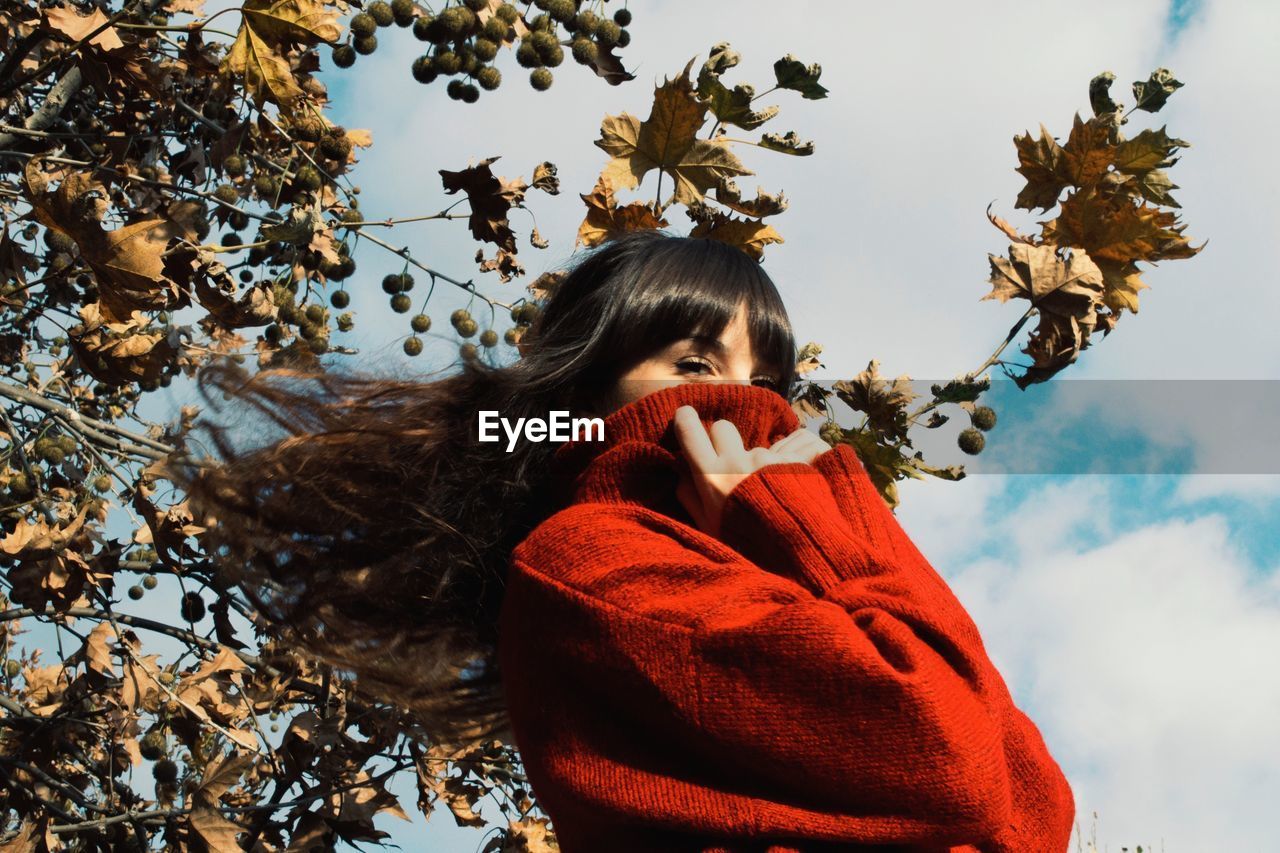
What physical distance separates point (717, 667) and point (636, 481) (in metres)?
0.50

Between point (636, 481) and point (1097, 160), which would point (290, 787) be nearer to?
point (636, 481)

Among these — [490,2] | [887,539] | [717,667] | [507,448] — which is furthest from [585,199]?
[717,667]

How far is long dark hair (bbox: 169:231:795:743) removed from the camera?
2.50m

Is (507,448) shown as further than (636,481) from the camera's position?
Yes

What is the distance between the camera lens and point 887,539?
6.74 ft

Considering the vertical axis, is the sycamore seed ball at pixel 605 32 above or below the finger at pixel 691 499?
above

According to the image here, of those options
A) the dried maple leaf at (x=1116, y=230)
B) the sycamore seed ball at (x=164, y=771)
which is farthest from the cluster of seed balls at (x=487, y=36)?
the sycamore seed ball at (x=164, y=771)

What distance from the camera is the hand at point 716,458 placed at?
207 centimetres

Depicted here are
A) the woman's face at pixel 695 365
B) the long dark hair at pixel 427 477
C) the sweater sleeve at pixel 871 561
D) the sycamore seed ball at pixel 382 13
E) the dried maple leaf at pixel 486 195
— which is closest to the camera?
the sweater sleeve at pixel 871 561

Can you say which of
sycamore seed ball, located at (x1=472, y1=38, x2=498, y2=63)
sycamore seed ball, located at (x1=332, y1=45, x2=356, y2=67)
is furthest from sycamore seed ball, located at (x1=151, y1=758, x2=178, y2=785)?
sycamore seed ball, located at (x1=472, y1=38, x2=498, y2=63)

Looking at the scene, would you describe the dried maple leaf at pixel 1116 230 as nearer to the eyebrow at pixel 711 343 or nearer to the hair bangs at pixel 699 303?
the hair bangs at pixel 699 303

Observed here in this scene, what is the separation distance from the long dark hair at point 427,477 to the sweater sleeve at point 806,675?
61cm

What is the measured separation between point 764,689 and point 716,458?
19.0 inches

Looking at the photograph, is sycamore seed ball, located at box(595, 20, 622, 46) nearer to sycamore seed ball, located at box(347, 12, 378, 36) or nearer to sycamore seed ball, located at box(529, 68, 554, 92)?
sycamore seed ball, located at box(529, 68, 554, 92)
